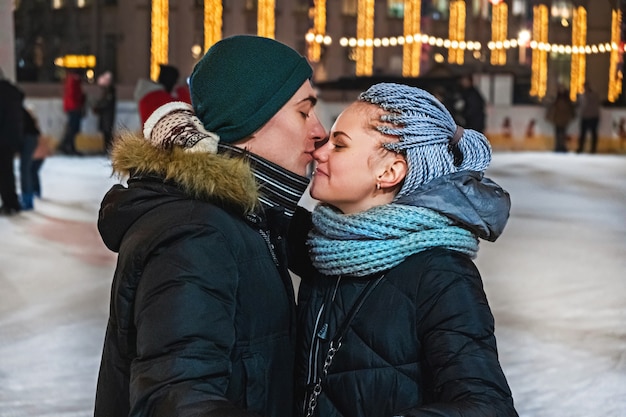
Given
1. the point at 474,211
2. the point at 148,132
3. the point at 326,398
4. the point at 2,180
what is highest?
the point at 148,132

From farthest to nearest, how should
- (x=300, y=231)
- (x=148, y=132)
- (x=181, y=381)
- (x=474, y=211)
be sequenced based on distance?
(x=300, y=231) < (x=148, y=132) < (x=474, y=211) < (x=181, y=381)

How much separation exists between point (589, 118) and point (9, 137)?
1488 cm

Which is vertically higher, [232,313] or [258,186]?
[258,186]

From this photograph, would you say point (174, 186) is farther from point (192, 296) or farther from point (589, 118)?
point (589, 118)

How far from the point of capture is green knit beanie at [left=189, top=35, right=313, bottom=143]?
176 centimetres

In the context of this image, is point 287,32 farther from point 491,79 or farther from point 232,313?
point 232,313

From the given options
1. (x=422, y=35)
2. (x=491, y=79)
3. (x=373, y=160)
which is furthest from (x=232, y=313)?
(x=422, y=35)

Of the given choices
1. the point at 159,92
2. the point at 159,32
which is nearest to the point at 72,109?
the point at 159,32

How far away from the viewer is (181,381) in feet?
4.58

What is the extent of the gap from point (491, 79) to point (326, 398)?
2426 centimetres

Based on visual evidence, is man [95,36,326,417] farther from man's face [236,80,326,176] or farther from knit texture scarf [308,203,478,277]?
knit texture scarf [308,203,478,277]

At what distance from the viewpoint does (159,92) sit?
8430mm

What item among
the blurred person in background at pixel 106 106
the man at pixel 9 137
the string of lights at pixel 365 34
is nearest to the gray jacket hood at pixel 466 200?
the man at pixel 9 137

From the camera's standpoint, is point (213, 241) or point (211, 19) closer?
point (213, 241)
